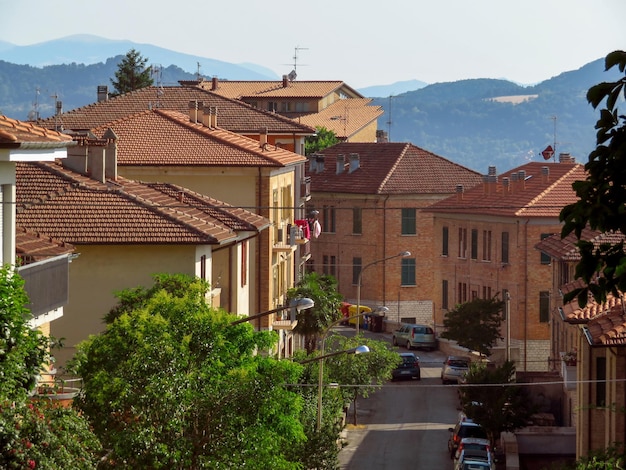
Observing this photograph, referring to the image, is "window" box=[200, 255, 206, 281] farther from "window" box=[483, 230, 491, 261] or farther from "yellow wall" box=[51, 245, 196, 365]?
"window" box=[483, 230, 491, 261]

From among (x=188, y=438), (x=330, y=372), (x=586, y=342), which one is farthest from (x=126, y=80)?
(x=188, y=438)

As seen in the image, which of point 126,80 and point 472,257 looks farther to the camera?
point 126,80

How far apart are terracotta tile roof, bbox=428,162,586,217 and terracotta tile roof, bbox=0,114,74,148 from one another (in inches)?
1967

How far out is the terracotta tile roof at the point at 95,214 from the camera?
38.2 m

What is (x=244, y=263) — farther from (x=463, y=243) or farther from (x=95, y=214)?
(x=463, y=243)

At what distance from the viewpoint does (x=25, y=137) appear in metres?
22.8

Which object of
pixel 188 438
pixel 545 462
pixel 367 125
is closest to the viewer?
pixel 188 438

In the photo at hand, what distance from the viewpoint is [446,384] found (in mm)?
64625

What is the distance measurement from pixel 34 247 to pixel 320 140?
9214 centimetres

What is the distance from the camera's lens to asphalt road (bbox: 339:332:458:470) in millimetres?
48281

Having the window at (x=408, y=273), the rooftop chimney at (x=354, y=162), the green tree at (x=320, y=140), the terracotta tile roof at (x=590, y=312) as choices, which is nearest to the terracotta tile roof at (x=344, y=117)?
the green tree at (x=320, y=140)

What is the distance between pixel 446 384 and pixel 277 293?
29.8ft

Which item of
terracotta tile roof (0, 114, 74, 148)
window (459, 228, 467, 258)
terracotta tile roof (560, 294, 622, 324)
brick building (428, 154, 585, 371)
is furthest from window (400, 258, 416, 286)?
terracotta tile roof (0, 114, 74, 148)

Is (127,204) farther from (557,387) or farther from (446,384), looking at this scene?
(446,384)
